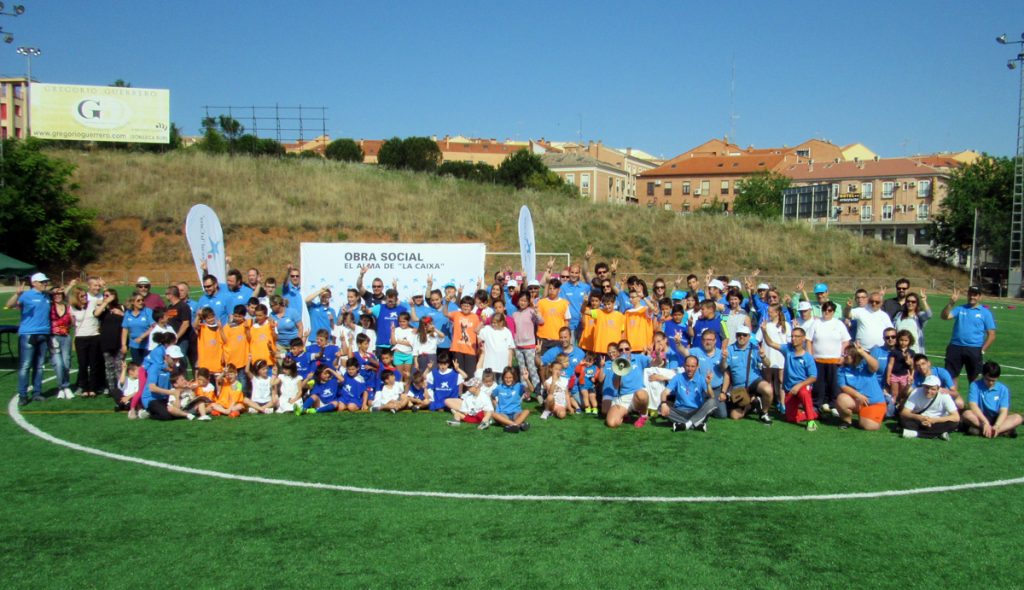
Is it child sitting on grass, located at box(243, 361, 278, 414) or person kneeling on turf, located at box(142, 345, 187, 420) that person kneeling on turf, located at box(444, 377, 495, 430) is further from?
person kneeling on turf, located at box(142, 345, 187, 420)

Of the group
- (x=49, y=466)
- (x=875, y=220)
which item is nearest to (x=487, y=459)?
(x=49, y=466)

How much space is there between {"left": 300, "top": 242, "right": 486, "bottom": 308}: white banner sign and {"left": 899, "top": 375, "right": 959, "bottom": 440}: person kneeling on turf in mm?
8142

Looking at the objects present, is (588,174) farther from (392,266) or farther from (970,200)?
(392,266)

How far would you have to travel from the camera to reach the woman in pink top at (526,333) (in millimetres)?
11266

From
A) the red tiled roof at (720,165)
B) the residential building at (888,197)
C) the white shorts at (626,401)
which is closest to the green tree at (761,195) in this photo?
the residential building at (888,197)

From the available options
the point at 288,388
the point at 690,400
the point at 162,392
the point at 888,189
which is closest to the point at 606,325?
the point at 690,400

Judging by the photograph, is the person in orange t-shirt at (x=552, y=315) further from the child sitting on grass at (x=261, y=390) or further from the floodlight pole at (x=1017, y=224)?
the floodlight pole at (x=1017, y=224)

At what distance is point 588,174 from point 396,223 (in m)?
57.4

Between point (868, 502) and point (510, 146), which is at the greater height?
point (510, 146)

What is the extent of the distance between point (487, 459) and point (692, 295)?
4.89 m

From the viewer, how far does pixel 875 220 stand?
83500 mm

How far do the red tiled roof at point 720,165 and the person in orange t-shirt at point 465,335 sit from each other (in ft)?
286

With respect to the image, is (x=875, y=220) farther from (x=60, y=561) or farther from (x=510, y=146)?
(x=60, y=561)

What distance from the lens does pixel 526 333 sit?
37.0 ft
